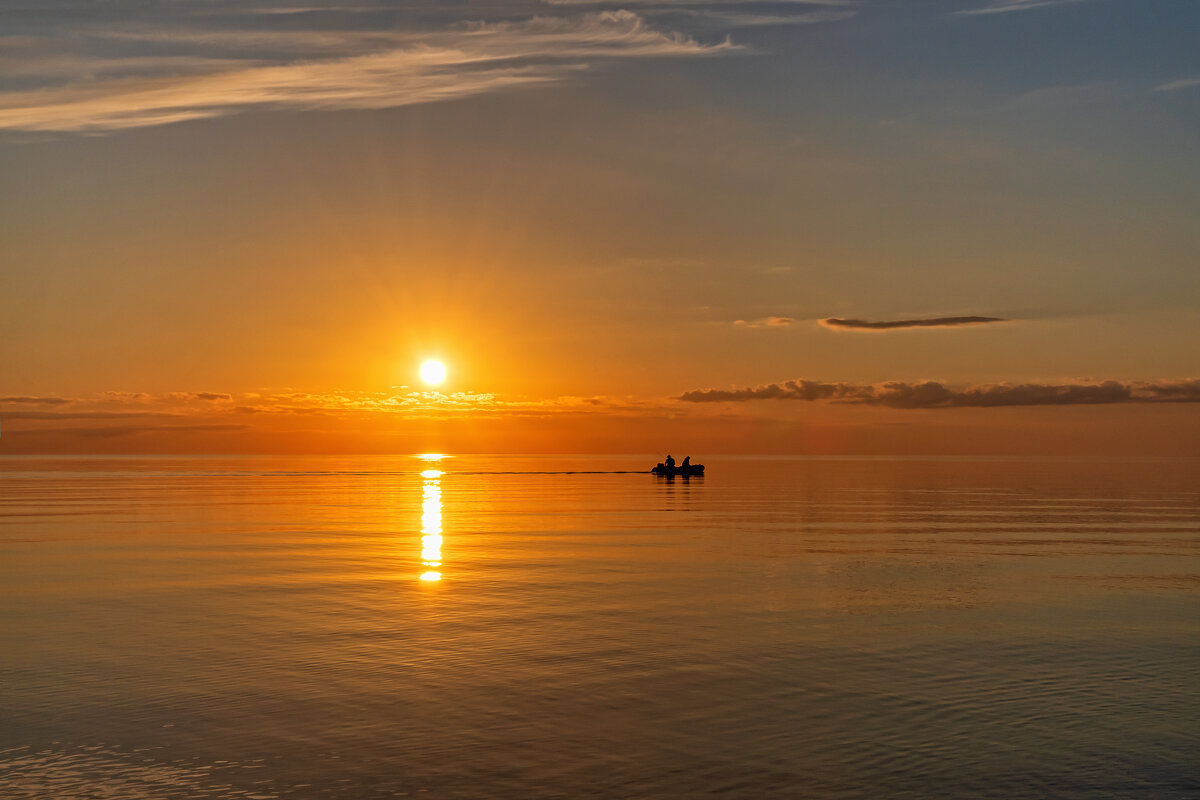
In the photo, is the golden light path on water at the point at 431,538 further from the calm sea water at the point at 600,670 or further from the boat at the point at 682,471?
the boat at the point at 682,471

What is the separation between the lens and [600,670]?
69.6ft

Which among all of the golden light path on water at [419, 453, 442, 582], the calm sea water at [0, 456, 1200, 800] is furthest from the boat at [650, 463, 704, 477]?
the calm sea water at [0, 456, 1200, 800]

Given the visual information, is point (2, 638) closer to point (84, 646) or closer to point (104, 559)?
point (84, 646)

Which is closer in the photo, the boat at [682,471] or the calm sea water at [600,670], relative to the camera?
the calm sea water at [600,670]

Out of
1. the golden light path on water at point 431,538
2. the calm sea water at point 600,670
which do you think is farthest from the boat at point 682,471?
the calm sea water at point 600,670

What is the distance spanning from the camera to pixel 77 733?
16.4 meters

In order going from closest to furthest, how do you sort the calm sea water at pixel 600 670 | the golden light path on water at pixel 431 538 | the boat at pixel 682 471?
the calm sea water at pixel 600 670, the golden light path on water at pixel 431 538, the boat at pixel 682 471

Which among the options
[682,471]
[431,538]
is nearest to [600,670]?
[431,538]

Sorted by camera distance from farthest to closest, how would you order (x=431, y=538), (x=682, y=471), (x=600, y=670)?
(x=682, y=471)
(x=431, y=538)
(x=600, y=670)

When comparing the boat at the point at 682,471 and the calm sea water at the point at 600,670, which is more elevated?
the boat at the point at 682,471

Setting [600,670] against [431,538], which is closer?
[600,670]

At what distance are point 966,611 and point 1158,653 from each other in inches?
254

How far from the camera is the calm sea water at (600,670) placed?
47.6ft

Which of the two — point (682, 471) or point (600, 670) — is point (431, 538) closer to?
point (600, 670)
